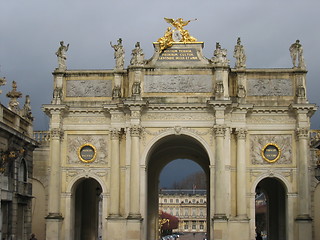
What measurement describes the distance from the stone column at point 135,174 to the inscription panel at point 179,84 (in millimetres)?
2844

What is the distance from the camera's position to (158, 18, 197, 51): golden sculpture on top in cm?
3950

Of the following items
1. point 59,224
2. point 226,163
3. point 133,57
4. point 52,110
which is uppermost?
point 133,57

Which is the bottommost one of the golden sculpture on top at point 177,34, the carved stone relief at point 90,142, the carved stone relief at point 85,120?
the carved stone relief at point 90,142

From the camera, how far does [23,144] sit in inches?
1307

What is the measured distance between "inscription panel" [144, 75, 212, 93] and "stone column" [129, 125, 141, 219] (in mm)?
2844

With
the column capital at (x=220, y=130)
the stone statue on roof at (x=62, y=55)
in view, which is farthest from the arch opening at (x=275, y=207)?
the stone statue on roof at (x=62, y=55)

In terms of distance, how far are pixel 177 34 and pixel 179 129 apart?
20.4 ft

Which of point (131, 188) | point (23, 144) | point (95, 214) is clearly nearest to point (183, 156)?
point (95, 214)

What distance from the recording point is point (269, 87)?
3881 centimetres

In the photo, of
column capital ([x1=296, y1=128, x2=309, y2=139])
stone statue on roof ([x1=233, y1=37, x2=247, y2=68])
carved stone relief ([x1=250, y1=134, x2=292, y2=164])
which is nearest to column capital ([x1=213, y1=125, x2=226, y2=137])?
carved stone relief ([x1=250, y1=134, x2=292, y2=164])

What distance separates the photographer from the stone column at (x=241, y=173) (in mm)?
37312

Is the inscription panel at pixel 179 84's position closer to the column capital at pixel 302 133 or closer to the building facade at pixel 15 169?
the column capital at pixel 302 133

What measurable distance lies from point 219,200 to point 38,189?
11880 millimetres

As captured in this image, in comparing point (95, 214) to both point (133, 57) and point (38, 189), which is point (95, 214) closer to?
point (38, 189)
